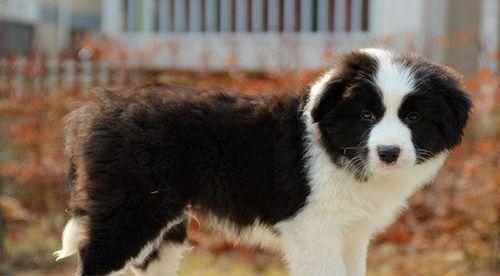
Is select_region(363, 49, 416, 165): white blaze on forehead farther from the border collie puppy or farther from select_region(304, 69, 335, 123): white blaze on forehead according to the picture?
select_region(304, 69, 335, 123): white blaze on forehead

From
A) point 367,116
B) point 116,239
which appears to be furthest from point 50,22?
point 367,116

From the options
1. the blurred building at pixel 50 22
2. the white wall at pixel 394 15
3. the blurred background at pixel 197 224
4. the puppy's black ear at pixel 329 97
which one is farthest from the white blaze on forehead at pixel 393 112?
the blurred building at pixel 50 22

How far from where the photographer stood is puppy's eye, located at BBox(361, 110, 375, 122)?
466 cm

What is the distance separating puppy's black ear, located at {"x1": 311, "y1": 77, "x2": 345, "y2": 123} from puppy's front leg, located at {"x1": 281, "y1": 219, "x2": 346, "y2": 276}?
2.05 feet

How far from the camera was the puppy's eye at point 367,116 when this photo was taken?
4.66 meters

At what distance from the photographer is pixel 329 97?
4762 mm

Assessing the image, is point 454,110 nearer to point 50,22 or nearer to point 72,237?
point 72,237

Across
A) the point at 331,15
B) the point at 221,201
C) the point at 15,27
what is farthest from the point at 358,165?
the point at 15,27

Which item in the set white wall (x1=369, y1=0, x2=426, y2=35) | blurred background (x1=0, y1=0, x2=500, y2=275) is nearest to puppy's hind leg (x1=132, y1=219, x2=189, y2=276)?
blurred background (x1=0, y1=0, x2=500, y2=275)

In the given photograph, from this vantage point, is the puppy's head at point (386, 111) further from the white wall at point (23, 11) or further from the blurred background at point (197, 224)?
the white wall at point (23, 11)

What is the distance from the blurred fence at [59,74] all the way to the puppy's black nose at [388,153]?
560cm

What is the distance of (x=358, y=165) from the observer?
15.8 ft

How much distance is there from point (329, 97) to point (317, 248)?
84 cm

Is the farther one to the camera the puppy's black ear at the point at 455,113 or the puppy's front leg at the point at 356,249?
the puppy's front leg at the point at 356,249
